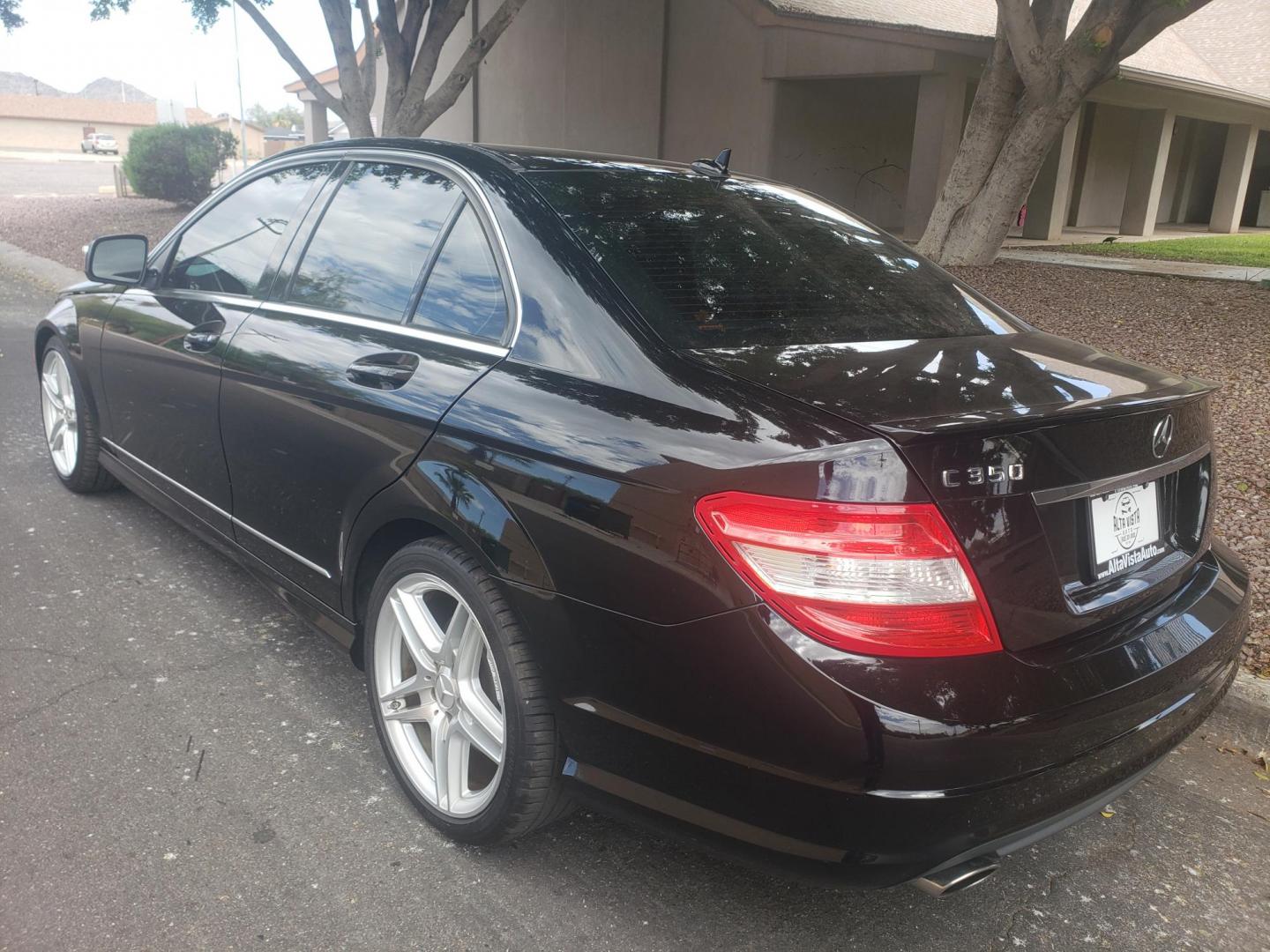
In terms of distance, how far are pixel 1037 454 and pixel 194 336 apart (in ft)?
9.39

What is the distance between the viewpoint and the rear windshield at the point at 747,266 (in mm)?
2494

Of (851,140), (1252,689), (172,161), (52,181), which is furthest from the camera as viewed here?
(52,181)

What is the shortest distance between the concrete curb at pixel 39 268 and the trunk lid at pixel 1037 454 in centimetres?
1195

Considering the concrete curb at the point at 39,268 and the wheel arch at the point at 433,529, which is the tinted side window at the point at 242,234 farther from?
the concrete curb at the point at 39,268

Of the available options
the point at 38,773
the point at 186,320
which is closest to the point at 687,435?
the point at 38,773

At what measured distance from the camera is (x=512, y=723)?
92.7 inches

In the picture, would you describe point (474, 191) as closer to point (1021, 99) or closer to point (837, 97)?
point (1021, 99)

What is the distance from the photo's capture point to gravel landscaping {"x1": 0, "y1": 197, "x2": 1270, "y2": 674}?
4724 mm

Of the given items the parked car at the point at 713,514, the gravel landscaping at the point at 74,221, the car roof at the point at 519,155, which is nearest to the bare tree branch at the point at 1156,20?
the parked car at the point at 713,514

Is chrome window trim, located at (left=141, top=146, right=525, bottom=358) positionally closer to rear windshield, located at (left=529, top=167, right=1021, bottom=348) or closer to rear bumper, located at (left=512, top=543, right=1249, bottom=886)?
rear windshield, located at (left=529, top=167, right=1021, bottom=348)

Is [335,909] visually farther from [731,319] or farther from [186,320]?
[186,320]

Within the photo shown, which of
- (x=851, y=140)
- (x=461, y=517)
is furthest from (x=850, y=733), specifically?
(x=851, y=140)

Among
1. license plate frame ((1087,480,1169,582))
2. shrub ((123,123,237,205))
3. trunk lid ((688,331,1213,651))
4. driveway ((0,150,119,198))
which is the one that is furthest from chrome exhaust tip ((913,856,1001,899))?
driveway ((0,150,119,198))

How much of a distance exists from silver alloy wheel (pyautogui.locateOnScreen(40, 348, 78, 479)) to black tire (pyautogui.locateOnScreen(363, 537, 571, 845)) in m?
3.12
